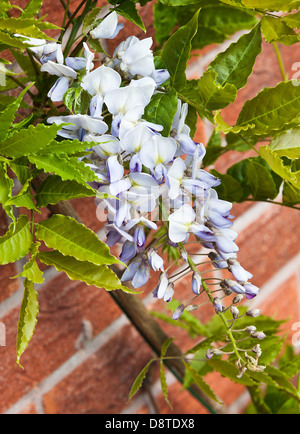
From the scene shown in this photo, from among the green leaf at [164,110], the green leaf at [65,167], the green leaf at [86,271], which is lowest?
the green leaf at [86,271]

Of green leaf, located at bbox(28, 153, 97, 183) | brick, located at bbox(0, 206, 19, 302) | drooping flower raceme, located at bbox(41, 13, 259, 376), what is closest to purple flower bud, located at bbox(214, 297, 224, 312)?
drooping flower raceme, located at bbox(41, 13, 259, 376)

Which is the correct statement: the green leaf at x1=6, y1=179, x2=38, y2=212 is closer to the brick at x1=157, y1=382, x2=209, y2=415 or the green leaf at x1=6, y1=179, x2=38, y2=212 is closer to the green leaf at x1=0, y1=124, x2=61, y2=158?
the green leaf at x1=0, y1=124, x2=61, y2=158

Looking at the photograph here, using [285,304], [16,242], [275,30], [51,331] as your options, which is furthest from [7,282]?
[285,304]

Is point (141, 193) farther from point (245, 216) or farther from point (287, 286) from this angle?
point (287, 286)

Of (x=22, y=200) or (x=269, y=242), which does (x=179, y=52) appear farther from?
(x=269, y=242)

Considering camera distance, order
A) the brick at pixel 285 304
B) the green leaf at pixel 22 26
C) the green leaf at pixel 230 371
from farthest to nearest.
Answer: the brick at pixel 285 304 → the green leaf at pixel 230 371 → the green leaf at pixel 22 26

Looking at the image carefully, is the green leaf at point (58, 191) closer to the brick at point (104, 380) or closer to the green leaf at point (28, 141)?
the green leaf at point (28, 141)

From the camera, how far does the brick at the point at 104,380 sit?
499 mm

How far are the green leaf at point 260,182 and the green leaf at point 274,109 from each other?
0.17ft

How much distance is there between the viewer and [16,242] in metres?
0.27

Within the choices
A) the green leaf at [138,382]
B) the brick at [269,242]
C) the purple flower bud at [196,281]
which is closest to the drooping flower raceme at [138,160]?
the purple flower bud at [196,281]

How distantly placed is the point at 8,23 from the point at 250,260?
46 centimetres

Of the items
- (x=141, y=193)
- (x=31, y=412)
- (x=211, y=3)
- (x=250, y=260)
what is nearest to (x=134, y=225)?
(x=141, y=193)

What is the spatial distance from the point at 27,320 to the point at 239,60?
0.18 meters
